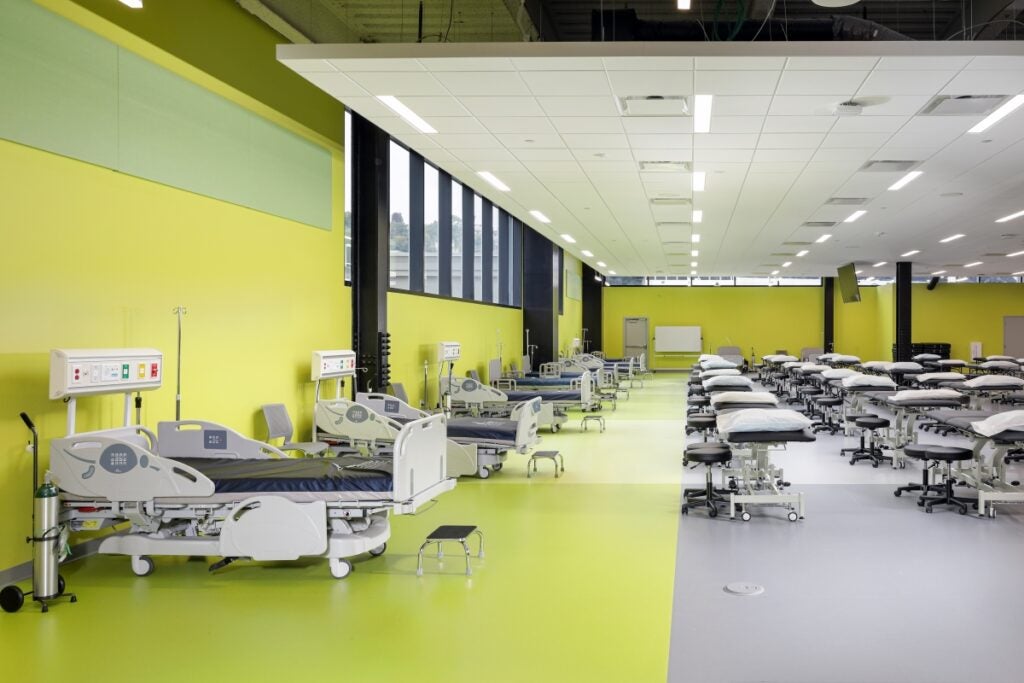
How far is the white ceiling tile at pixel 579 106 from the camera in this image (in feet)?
22.2

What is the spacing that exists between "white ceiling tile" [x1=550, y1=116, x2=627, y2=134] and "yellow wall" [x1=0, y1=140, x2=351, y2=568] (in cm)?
299

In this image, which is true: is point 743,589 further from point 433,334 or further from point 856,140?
point 433,334

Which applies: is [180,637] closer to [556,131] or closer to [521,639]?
[521,639]

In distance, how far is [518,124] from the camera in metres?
7.60

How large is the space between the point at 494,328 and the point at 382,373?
25.0 feet

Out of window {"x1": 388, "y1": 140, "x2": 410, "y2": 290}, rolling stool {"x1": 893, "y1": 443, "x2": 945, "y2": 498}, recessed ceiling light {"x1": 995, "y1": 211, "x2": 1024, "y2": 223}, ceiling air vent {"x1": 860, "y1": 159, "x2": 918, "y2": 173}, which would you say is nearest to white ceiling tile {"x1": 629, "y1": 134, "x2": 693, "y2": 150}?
ceiling air vent {"x1": 860, "y1": 159, "x2": 918, "y2": 173}

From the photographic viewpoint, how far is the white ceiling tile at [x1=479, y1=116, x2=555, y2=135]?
24.3 feet

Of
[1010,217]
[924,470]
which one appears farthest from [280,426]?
[1010,217]

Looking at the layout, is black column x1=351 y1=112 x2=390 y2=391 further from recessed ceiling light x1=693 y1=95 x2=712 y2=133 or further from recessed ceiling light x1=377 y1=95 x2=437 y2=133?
recessed ceiling light x1=693 y1=95 x2=712 y2=133

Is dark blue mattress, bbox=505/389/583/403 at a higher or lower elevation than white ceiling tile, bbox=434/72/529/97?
lower

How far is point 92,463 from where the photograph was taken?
5289mm

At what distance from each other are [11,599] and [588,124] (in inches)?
218

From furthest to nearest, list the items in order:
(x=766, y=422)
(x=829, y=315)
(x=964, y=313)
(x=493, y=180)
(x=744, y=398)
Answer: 1. (x=829, y=315)
2. (x=964, y=313)
3. (x=493, y=180)
4. (x=744, y=398)
5. (x=766, y=422)

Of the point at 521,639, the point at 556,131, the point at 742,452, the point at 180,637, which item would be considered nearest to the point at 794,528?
the point at 742,452
